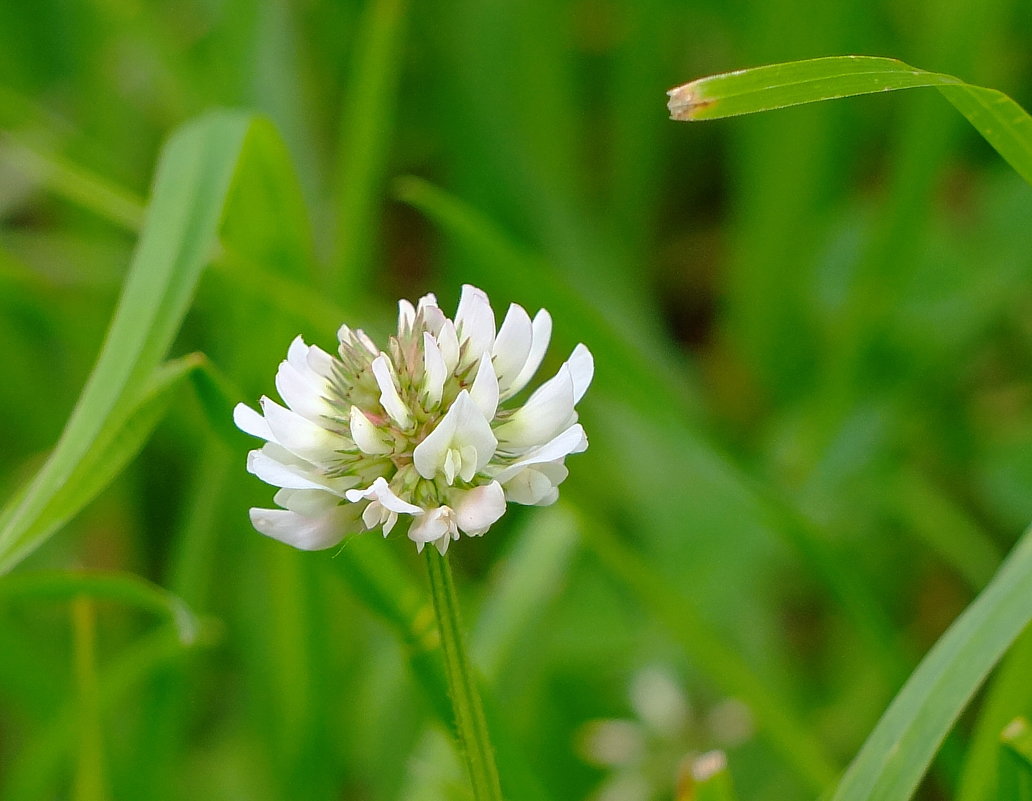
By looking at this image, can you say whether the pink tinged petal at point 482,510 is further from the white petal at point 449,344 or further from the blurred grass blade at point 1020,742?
the blurred grass blade at point 1020,742

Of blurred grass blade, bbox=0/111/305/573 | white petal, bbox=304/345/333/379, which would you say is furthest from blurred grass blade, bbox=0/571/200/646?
white petal, bbox=304/345/333/379

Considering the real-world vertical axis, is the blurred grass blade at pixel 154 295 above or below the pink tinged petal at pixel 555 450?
above

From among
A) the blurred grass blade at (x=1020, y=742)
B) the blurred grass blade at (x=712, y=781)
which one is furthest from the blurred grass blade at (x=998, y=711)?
the blurred grass blade at (x=712, y=781)

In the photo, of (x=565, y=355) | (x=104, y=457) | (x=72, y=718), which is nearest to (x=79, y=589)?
(x=104, y=457)

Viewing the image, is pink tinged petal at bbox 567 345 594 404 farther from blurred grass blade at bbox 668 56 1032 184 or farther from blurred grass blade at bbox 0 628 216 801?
blurred grass blade at bbox 0 628 216 801

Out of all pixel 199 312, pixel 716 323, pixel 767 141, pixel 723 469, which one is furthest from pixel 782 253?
pixel 199 312

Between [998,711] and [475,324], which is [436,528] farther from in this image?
[998,711]
